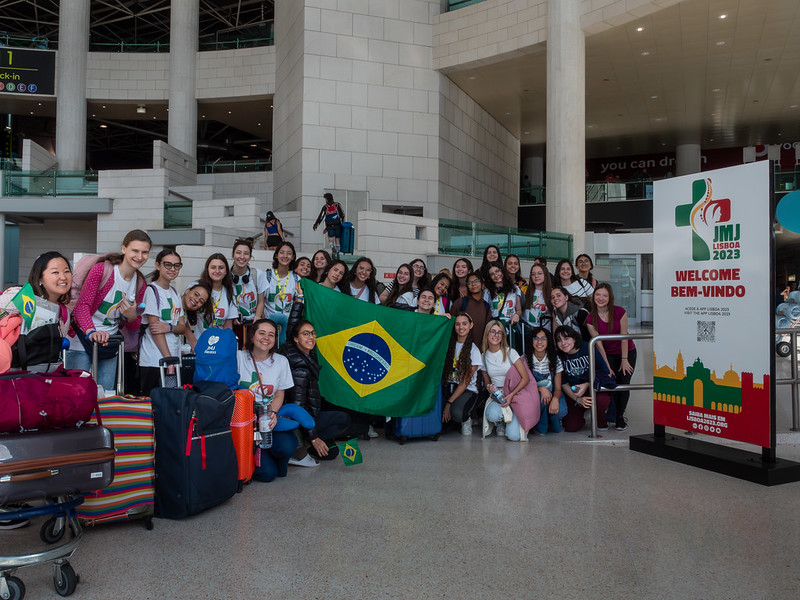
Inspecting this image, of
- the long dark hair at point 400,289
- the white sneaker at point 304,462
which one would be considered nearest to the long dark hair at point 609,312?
the long dark hair at point 400,289

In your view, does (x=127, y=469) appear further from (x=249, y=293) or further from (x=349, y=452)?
(x=249, y=293)

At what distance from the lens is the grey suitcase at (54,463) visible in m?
2.70

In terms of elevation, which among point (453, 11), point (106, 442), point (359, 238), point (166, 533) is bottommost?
point (166, 533)

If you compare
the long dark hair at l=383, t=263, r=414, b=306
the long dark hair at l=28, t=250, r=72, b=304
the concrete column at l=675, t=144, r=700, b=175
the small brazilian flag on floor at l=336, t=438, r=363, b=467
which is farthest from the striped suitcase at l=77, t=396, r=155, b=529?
the concrete column at l=675, t=144, r=700, b=175

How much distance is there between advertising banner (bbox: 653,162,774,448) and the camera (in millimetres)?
4848

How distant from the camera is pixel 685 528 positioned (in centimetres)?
375

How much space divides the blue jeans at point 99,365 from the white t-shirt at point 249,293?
1765 millimetres

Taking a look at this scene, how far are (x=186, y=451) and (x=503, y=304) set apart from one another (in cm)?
431

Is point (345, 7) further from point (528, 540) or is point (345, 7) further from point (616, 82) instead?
point (528, 540)

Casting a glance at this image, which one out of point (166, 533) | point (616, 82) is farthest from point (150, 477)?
point (616, 82)

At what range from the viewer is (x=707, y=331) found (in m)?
5.32

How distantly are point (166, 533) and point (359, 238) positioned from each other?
11528 millimetres

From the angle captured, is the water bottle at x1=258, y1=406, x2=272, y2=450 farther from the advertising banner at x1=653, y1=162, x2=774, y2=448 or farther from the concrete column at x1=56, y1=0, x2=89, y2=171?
the concrete column at x1=56, y1=0, x2=89, y2=171

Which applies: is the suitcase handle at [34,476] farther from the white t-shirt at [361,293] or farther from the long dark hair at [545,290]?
the long dark hair at [545,290]
